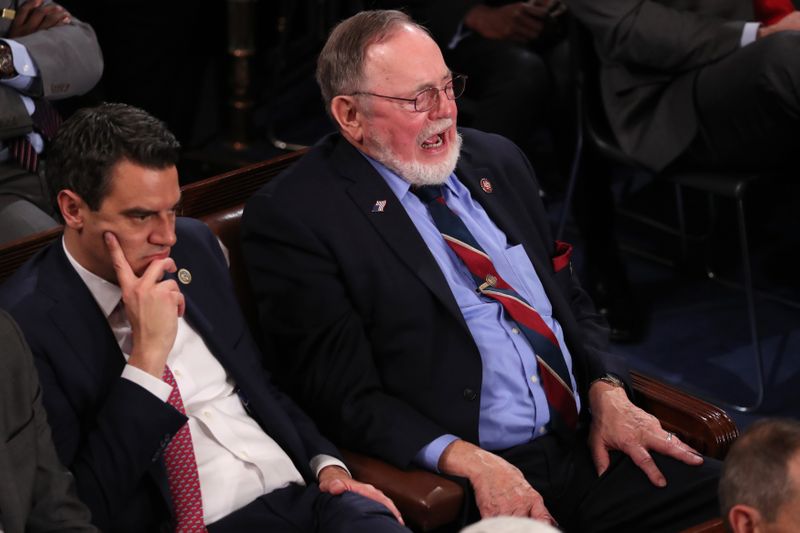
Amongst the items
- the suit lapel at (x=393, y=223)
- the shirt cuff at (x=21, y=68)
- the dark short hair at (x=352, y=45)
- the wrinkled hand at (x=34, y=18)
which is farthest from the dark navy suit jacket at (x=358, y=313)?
the wrinkled hand at (x=34, y=18)

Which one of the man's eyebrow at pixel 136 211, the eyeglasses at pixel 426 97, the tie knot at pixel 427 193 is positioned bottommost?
the tie knot at pixel 427 193

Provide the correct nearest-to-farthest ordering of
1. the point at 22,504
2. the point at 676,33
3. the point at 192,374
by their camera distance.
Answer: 1. the point at 22,504
2. the point at 192,374
3. the point at 676,33

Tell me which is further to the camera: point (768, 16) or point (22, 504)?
point (768, 16)

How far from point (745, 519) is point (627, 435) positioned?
0.75m

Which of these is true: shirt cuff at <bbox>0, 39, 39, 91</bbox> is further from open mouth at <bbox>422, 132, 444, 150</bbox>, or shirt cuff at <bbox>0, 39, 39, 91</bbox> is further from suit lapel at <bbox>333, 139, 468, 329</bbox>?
open mouth at <bbox>422, 132, 444, 150</bbox>

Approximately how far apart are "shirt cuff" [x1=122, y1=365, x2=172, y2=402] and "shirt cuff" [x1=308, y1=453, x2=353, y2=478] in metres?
0.41

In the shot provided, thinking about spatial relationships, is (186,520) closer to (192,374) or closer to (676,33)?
(192,374)

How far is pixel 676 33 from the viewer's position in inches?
157

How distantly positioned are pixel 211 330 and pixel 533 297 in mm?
754

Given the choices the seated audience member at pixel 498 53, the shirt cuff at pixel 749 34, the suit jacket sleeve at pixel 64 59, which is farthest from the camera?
the seated audience member at pixel 498 53

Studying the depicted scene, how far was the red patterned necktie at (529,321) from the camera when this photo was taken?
2.85 meters

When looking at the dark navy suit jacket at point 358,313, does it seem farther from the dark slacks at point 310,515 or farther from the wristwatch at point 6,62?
the wristwatch at point 6,62

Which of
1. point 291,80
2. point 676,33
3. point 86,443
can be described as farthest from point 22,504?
point 291,80

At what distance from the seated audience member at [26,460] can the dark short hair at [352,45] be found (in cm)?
106
